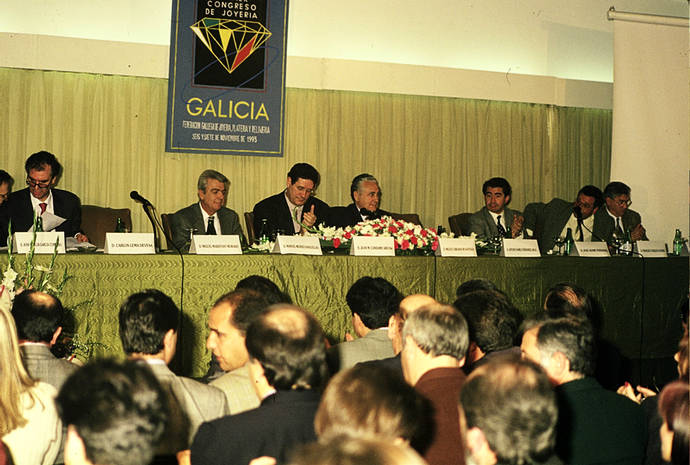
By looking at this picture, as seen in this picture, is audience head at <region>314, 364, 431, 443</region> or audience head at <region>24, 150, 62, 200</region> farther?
audience head at <region>24, 150, 62, 200</region>

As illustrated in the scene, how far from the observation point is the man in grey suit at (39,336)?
2.24 metres

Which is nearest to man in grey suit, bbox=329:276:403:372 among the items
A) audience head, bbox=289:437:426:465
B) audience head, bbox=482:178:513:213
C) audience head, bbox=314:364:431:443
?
audience head, bbox=314:364:431:443

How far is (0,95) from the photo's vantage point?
611 centimetres

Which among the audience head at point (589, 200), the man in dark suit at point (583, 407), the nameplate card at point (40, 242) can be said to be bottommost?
the man in dark suit at point (583, 407)

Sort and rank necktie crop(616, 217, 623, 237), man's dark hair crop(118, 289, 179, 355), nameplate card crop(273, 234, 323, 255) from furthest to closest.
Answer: necktie crop(616, 217, 623, 237) < nameplate card crop(273, 234, 323, 255) < man's dark hair crop(118, 289, 179, 355)

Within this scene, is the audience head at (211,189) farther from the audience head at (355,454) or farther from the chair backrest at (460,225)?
the audience head at (355,454)

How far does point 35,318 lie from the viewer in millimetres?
2291

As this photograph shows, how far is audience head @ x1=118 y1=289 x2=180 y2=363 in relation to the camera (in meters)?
2.09

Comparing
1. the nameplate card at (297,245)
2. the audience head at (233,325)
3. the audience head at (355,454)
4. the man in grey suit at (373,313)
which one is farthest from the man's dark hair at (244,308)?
the nameplate card at (297,245)

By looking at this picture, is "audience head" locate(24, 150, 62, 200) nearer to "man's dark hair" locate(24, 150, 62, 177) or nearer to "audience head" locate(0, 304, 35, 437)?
"man's dark hair" locate(24, 150, 62, 177)

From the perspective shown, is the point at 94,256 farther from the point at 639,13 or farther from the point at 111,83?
the point at 639,13

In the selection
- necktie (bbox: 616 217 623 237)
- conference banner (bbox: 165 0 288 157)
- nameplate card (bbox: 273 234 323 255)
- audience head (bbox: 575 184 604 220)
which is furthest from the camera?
conference banner (bbox: 165 0 288 157)

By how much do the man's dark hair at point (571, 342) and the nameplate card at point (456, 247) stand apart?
7.93 ft

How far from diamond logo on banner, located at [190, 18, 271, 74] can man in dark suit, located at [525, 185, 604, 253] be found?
2902 mm
